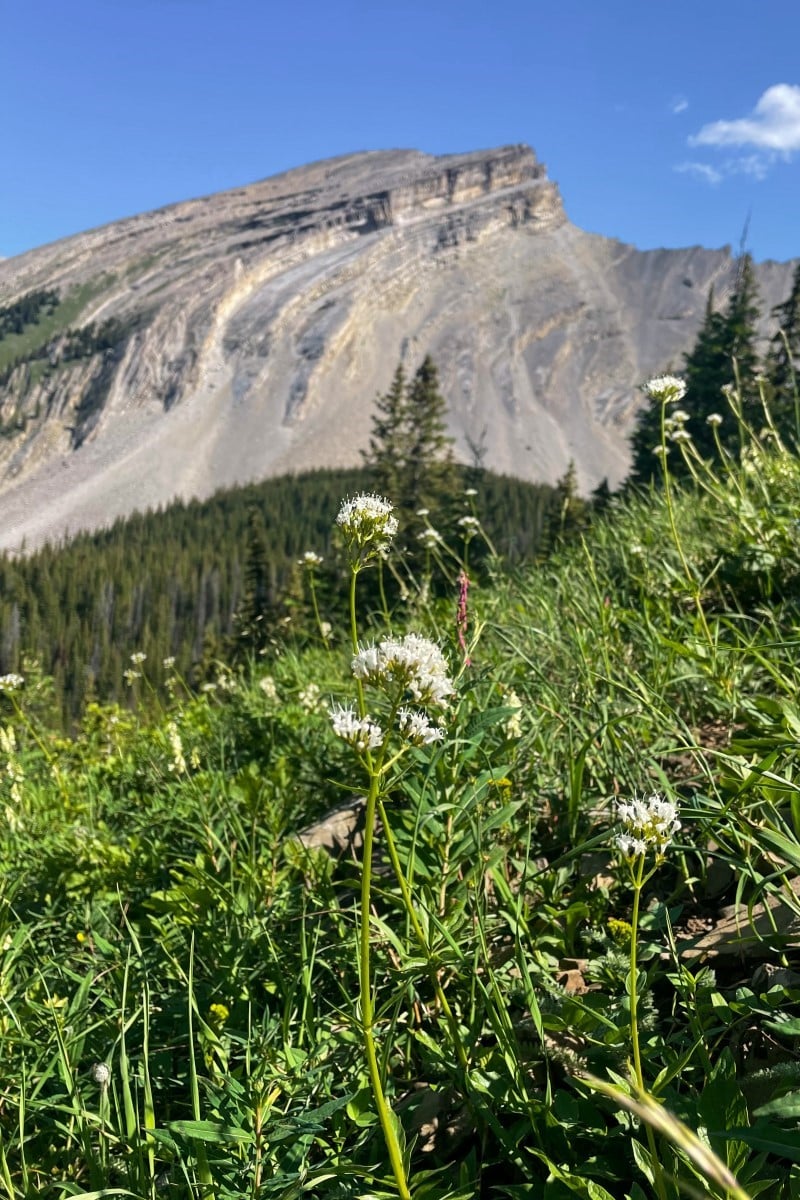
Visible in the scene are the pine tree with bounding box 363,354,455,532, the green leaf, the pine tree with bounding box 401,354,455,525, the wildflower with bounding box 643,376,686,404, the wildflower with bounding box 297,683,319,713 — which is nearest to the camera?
the green leaf

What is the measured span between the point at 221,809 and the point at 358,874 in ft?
2.64

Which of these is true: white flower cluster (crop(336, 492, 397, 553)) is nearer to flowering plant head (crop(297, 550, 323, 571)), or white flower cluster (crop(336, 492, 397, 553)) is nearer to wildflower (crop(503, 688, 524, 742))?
wildflower (crop(503, 688, 524, 742))

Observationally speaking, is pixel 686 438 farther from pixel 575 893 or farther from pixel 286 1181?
pixel 286 1181

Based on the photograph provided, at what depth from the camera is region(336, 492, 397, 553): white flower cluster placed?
1.98 m

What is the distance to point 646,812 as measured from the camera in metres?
1.50

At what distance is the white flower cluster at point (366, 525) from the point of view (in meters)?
1.98

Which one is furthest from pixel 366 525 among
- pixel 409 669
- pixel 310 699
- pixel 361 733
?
pixel 310 699

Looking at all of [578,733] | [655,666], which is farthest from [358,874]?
[655,666]

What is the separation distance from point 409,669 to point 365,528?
20.0 inches

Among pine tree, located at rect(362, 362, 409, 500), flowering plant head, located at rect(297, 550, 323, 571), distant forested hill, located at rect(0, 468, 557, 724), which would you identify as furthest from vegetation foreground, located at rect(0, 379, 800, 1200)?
distant forested hill, located at rect(0, 468, 557, 724)

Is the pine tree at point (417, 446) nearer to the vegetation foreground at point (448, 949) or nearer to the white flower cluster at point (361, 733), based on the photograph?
the vegetation foreground at point (448, 949)

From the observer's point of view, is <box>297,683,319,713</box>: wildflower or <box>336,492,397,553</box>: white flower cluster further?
<box>297,683,319,713</box>: wildflower

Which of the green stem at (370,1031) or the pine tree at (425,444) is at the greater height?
the pine tree at (425,444)

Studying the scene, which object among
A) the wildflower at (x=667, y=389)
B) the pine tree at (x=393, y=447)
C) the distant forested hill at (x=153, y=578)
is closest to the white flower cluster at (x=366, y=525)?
the wildflower at (x=667, y=389)
